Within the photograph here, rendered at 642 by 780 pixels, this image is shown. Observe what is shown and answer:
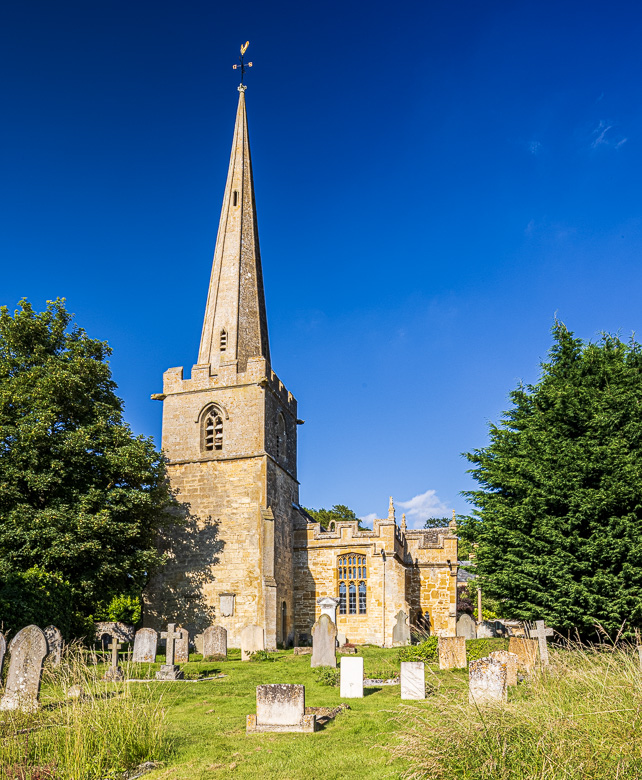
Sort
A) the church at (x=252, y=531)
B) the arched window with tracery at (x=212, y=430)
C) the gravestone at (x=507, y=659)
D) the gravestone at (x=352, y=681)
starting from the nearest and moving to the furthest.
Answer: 1. the gravestone at (x=507, y=659)
2. the gravestone at (x=352, y=681)
3. the church at (x=252, y=531)
4. the arched window with tracery at (x=212, y=430)

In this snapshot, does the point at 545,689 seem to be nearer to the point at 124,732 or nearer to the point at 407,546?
the point at 124,732

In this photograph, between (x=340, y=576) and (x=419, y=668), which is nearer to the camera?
(x=419, y=668)

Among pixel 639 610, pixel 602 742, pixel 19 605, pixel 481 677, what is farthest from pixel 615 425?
pixel 19 605

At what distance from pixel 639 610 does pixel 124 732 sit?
13.3 metres

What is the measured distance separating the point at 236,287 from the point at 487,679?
78.9 ft

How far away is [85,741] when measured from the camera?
23.1ft

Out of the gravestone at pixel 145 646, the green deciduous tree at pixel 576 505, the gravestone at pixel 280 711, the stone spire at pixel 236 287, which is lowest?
the gravestone at pixel 145 646

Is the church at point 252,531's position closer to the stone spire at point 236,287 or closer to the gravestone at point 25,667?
the stone spire at point 236,287

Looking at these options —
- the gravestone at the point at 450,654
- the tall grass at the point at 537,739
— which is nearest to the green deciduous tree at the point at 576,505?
the gravestone at the point at 450,654

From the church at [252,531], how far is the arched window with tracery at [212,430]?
49 millimetres

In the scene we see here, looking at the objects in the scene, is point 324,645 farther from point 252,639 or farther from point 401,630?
point 401,630

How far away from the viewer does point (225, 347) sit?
28984 millimetres

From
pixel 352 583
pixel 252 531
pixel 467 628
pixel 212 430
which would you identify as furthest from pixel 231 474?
pixel 467 628

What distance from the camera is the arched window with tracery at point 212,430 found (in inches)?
1078
